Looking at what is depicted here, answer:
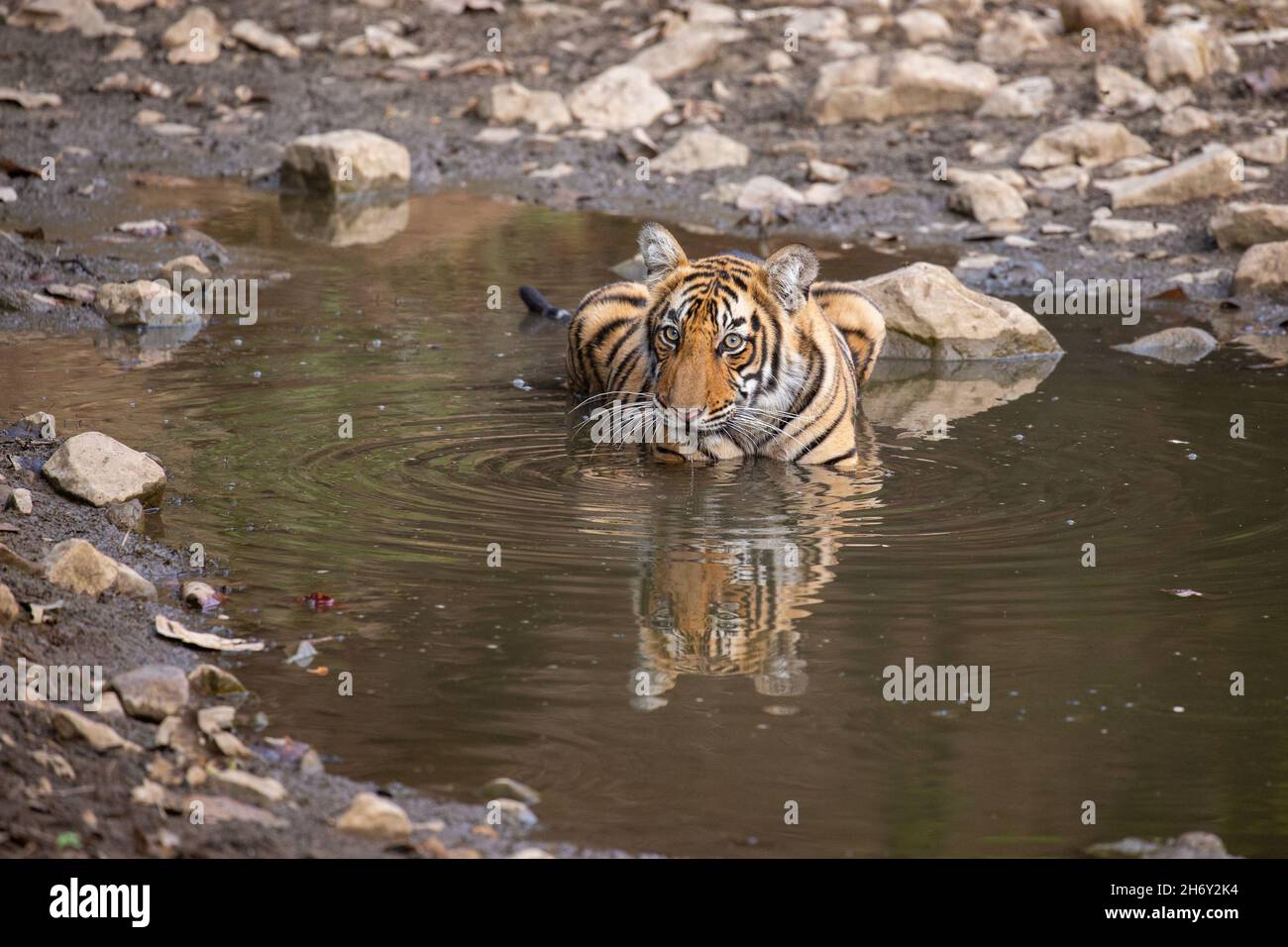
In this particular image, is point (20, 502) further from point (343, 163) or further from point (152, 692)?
point (343, 163)

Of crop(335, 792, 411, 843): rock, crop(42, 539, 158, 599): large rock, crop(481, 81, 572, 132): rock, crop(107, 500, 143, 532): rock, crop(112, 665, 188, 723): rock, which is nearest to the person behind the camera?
crop(335, 792, 411, 843): rock

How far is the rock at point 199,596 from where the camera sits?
5.31m

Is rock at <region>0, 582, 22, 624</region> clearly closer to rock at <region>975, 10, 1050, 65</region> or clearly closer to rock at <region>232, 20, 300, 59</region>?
rock at <region>975, 10, 1050, 65</region>

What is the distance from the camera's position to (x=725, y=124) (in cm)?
1516

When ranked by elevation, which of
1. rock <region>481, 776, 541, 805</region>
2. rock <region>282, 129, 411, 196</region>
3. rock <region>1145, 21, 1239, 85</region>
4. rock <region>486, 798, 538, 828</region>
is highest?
rock <region>1145, 21, 1239, 85</region>

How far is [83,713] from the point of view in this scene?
4254 millimetres

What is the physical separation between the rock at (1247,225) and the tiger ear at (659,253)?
552 cm

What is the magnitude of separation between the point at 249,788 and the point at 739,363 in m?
3.65

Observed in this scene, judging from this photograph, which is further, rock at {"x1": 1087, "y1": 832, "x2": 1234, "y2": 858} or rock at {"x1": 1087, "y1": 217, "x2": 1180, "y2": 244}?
rock at {"x1": 1087, "y1": 217, "x2": 1180, "y2": 244}

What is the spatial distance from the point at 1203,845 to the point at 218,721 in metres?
2.47

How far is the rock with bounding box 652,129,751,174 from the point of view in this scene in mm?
14336

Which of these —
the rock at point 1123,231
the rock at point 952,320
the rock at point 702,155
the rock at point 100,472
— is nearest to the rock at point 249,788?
the rock at point 100,472

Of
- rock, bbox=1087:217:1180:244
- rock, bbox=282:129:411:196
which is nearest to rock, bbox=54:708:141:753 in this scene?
rock, bbox=1087:217:1180:244

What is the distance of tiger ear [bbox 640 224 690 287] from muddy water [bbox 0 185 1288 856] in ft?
2.81
